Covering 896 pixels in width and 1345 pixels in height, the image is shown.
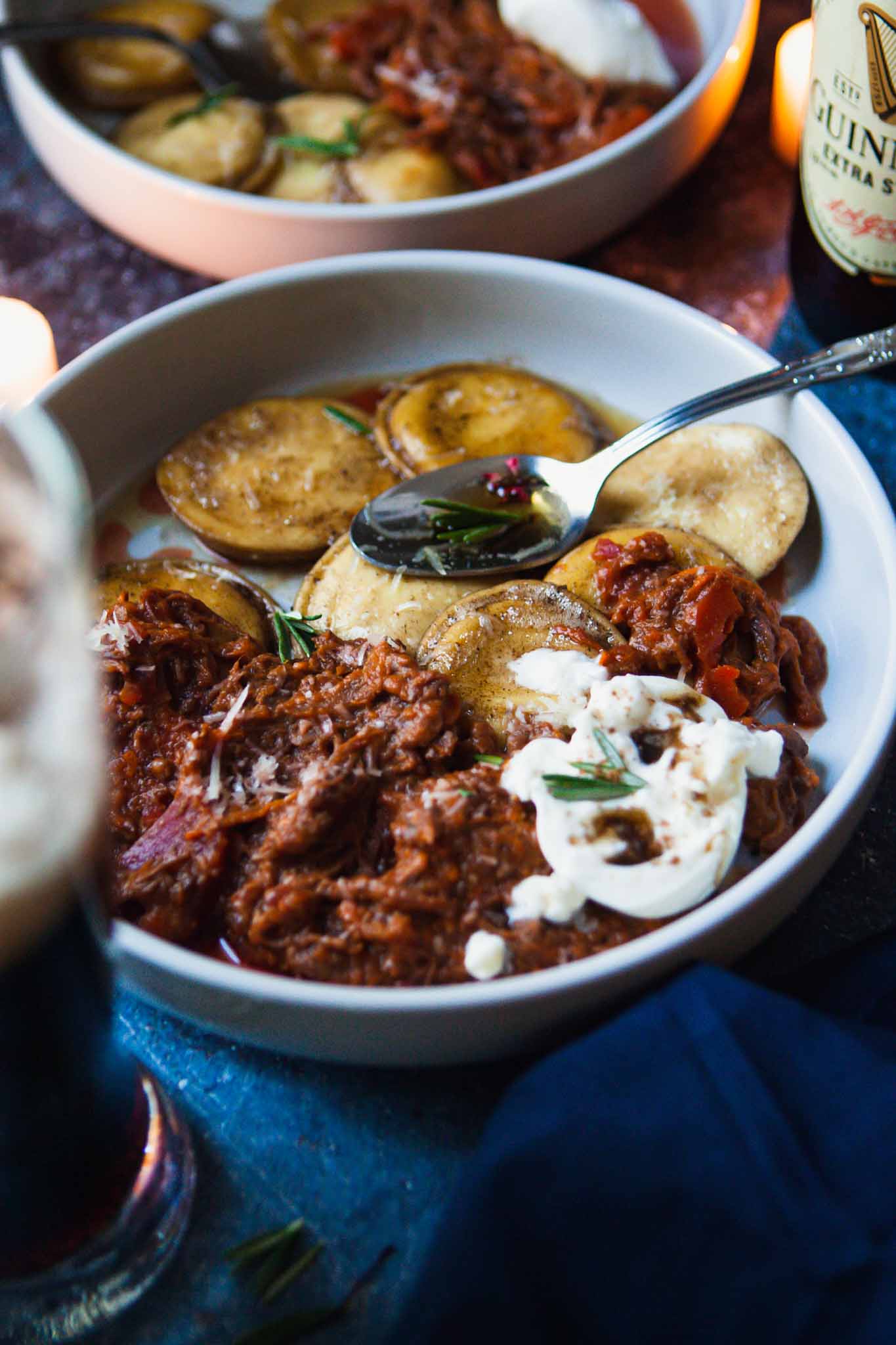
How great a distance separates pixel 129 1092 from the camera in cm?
209

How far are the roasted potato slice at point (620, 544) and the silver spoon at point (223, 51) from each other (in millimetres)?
2158

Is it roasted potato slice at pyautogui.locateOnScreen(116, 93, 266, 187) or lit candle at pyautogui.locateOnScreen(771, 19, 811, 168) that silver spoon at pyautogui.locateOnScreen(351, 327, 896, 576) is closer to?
lit candle at pyautogui.locateOnScreen(771, 19, 811, 168)

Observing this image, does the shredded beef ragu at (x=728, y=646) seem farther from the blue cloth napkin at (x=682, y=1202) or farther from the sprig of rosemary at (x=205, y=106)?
the sprig of rosemary at (x=205, y=106)

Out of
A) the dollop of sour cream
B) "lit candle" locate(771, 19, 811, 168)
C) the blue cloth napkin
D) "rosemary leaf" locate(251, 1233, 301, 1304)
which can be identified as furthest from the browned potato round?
"rosemary leaf" locate(251, 1233, 301, 1304)

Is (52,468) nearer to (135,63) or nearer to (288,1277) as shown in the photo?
(288,1277)

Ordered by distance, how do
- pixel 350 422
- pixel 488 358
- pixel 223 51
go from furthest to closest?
pixel 223 51 → pixel 488 358 → pixel 350 422

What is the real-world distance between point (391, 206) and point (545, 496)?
91 cm

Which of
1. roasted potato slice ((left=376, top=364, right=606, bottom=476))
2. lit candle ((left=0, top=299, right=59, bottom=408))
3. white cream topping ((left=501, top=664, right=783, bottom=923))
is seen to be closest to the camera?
white cream topping ((left=501, top=664, right=783, bottom=923))

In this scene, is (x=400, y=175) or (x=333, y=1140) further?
(x=400, y=175)

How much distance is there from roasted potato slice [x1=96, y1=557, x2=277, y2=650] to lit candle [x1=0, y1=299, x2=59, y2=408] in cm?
70

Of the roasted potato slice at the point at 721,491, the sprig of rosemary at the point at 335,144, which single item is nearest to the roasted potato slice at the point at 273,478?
the roasted potato slice at the point at 721,491

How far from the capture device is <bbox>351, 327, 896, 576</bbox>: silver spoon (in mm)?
2797

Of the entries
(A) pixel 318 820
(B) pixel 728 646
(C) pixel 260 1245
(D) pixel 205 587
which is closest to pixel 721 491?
(B) pixel 728 646

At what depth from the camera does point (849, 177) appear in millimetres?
A: 2867
